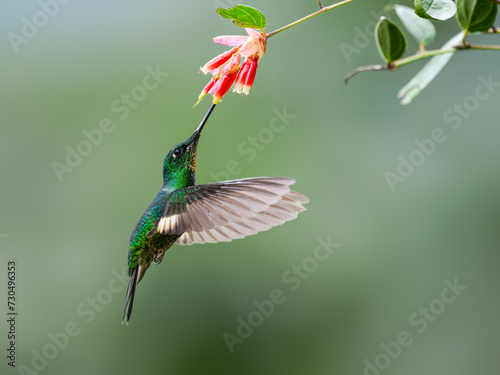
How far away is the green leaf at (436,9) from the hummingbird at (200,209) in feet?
0.86

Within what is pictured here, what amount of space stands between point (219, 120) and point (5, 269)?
1070mm

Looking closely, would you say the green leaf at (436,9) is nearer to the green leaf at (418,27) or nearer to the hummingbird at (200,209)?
the green leaf at (418,27)

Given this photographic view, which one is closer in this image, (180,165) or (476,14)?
(476,14)

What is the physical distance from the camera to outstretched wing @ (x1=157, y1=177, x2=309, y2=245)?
0.84 meters

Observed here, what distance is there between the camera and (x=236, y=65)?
2.74ft

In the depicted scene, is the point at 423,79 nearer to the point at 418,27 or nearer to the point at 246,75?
the point at 418,27
